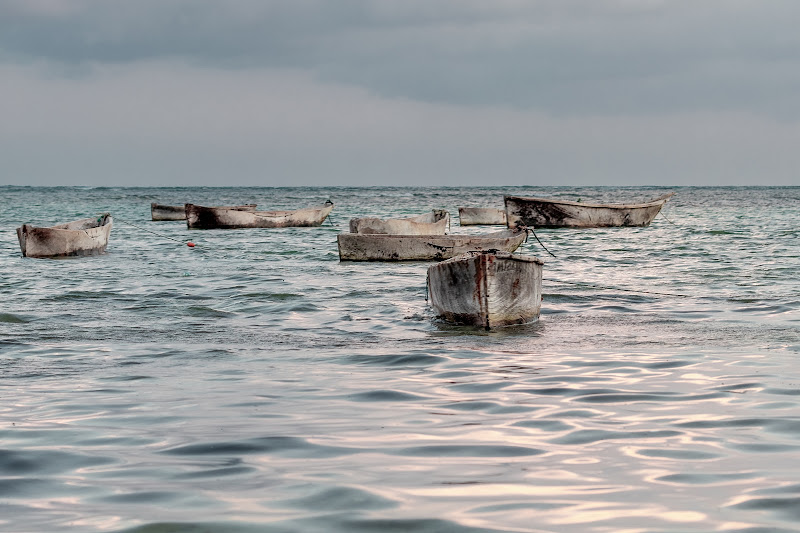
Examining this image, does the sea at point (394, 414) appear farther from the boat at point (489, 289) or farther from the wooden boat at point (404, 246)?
the wooden boat at point (404, 246)

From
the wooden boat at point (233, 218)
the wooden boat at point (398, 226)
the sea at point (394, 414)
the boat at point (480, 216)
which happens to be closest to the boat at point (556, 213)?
the boat at point (480, 216)

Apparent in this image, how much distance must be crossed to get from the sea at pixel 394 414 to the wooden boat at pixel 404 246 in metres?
6.21

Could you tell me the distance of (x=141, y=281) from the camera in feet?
54.8

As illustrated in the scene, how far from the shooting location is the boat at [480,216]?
137ft

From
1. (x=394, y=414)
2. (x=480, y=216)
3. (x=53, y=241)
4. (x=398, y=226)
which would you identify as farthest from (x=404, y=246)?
(x=480, y=216)

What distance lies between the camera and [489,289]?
34.2ft

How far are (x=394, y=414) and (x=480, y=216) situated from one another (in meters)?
36.3

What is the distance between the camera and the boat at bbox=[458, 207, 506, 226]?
41859 mm

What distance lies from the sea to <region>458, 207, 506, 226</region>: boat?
2776cm

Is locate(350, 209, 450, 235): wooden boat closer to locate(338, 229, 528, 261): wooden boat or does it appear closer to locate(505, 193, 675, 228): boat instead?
locate(338, 229, 528, 261): wooden boat

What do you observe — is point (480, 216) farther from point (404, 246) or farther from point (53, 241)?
point (53, 241)

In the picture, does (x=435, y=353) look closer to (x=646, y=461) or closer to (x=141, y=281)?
(x=646, y=461)

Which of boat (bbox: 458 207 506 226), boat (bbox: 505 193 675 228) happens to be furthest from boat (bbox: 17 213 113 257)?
boat (bbox: 458 207 506 226)

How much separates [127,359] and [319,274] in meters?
9.83
